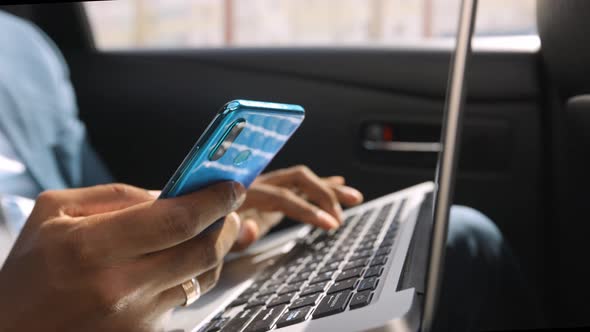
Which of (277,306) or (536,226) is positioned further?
(536,226)

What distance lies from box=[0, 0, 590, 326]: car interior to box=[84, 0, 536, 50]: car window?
0.04 m

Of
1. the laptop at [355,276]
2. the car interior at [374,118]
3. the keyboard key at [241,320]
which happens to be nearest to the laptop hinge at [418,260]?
the laptop at [355,276]

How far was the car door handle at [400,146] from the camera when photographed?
1167mm

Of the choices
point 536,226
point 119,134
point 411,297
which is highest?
point 411,297

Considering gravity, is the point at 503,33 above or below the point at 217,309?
above

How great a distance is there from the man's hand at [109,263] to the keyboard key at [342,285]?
0.09 m

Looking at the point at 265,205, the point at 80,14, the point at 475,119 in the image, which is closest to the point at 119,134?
the point at 80,14

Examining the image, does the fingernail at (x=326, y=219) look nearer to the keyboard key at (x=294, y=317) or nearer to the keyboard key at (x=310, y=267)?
the keyboard key at (x=310, y=267)

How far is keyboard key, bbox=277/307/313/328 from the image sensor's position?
411mm

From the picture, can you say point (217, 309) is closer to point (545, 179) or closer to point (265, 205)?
point (265, 205)

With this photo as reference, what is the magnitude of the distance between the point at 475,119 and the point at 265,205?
0.51m

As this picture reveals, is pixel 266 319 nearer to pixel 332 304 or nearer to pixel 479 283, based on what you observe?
pixel 332 304

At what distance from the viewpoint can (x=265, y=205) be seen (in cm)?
83

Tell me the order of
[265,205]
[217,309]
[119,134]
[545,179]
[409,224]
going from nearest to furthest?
1. [217,309]
2. [409,224]
3. [265,205]
4. [545,179]
5. [119,134]
